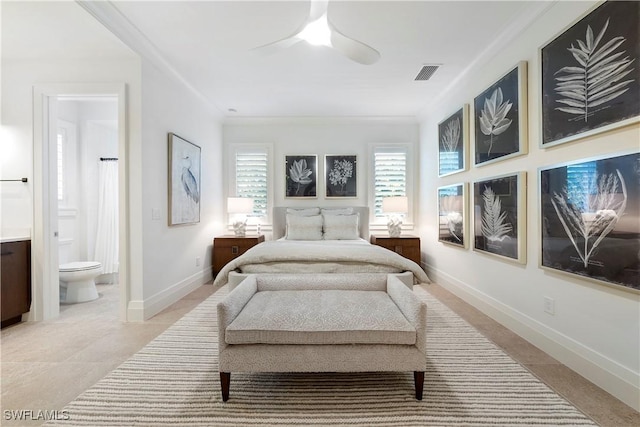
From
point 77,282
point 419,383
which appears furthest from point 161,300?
point 419,383

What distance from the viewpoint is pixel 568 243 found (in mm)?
2008

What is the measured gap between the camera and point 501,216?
2.75 m

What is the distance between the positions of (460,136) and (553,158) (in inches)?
58.8

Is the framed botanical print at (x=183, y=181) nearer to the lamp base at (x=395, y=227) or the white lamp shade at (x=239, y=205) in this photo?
the white lamp shade at (x=239, y=205)

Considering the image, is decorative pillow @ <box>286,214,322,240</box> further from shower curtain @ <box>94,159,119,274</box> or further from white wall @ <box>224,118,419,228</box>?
shower curtain @ <box>94,159,119,274</box>

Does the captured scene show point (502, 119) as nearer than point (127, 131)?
Yes

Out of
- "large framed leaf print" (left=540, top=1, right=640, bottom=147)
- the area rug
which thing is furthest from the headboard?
"large framed leaf print" (left=540, top=1, right=640, bottom=147)

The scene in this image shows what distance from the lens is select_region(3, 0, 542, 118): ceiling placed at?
2305 millimetres

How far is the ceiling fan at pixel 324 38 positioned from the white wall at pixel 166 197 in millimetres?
1641

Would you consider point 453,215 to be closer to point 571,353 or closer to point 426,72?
point 426,72

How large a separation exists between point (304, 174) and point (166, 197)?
93.9 inches

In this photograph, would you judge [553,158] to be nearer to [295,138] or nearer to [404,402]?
[404,402]

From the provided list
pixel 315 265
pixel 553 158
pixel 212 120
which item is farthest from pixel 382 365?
pixel 212 120

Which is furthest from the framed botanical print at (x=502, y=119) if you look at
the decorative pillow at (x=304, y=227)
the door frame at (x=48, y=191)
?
the door frame at (x=48, y=191)
